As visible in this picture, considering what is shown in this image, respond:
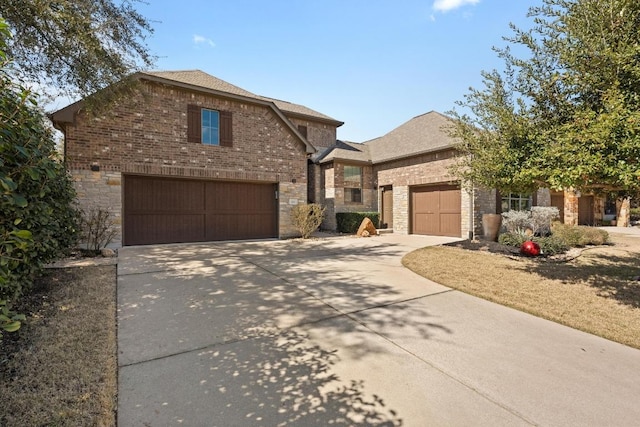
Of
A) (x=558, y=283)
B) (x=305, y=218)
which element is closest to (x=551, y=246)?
(x=558, y=283)

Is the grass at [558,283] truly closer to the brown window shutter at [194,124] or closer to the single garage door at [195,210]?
the single garage door at [195,210]

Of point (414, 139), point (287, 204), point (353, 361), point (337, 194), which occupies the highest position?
point (414, 139)

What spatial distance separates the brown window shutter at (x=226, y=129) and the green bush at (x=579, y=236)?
12640 millimetres

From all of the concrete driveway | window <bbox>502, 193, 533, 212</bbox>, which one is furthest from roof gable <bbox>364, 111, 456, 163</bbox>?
the concrete driveway

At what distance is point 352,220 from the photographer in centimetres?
1460

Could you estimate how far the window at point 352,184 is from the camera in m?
16.0

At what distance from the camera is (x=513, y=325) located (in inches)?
153

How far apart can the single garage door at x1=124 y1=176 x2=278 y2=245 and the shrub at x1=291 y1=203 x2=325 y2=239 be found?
0.91 metres

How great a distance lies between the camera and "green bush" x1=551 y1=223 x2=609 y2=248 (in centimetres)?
1067

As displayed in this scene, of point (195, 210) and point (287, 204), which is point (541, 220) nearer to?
point (287, 204)

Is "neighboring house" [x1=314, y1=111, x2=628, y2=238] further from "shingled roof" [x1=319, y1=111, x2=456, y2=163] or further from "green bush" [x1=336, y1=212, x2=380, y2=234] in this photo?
"green bush" [x1=336, y1=212, x2=380, y2=234]

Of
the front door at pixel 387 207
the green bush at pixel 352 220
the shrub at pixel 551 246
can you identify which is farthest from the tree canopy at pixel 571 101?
the front door at pixel 387 207

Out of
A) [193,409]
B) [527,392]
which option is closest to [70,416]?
[193,409]

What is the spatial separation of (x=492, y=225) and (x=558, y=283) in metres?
6.23
